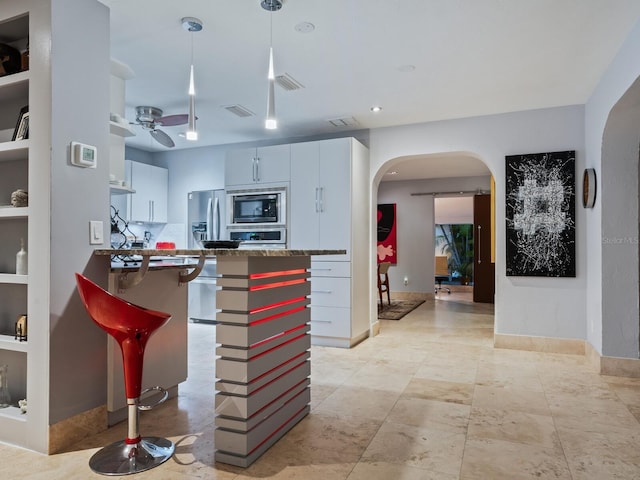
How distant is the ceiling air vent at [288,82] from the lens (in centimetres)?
360

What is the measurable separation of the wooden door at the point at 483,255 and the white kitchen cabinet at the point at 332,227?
4.15 metres

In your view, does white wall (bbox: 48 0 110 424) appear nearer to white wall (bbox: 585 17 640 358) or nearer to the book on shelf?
the book on shelf

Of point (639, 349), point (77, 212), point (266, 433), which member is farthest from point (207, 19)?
point (639, 349)

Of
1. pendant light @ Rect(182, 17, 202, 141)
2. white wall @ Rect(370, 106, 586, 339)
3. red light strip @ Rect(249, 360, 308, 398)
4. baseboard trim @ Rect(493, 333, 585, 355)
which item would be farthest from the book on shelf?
baseboard trim @ Rect(493, 333, 585, 355)

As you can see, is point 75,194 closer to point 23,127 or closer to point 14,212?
point 14,212

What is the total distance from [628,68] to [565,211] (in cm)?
170

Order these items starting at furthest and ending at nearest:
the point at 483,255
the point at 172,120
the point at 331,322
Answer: the point at 483,255
the point at 331,322
the point at 172,120

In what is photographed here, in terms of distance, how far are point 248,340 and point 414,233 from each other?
726 centimetres

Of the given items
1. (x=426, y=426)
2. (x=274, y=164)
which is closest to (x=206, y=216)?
(x=274, y=164)

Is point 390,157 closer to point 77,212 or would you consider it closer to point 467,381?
point 467,381

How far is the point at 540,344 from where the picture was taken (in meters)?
4.36

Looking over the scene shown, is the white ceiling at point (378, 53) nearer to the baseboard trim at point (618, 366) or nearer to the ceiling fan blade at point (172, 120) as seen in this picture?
the ceiling fan blade at point (172, 120)

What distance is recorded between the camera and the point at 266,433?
7.22ft

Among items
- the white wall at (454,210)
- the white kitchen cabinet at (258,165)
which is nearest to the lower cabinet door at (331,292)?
the white kitchen cabinet at (258,165)
